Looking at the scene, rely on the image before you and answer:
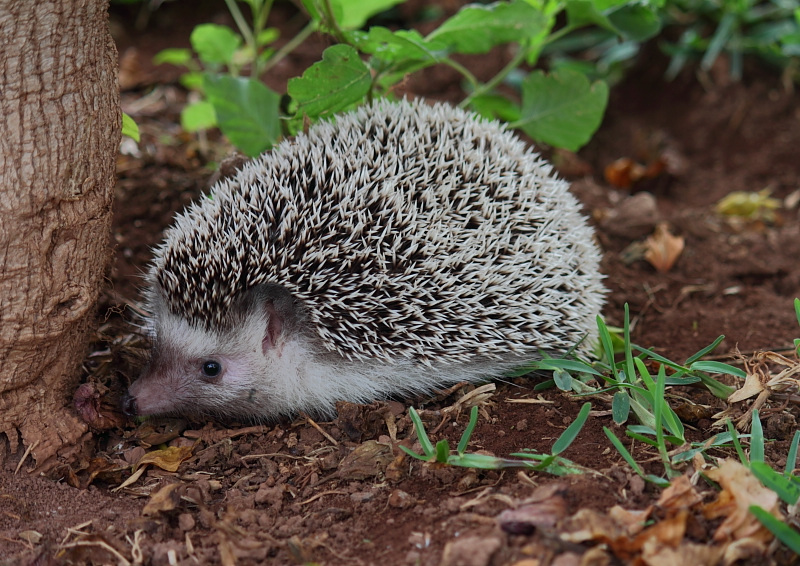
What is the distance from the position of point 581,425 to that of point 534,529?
0.65 m

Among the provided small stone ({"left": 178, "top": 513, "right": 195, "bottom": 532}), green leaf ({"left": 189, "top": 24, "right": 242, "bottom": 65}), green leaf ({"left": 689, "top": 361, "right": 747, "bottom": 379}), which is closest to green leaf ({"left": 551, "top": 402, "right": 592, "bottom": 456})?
green leaf ({"left": 689, "top": 361, "right": 747, "bottom": 379})

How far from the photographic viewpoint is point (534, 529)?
2439mm

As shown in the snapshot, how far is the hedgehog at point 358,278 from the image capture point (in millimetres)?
3518

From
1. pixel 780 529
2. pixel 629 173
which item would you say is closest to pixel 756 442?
pixel 780 529

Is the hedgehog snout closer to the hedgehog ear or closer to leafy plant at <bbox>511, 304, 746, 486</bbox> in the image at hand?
the hedgehog ear

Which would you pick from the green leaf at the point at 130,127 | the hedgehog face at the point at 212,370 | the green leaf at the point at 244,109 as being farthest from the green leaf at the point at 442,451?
the green leaf at the point at 244,109

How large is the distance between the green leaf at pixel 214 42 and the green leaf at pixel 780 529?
4452 mm

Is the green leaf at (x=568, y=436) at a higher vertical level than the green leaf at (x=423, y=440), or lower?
lower

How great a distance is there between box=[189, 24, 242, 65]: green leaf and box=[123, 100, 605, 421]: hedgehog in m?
1.70

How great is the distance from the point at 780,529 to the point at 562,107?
119 inches

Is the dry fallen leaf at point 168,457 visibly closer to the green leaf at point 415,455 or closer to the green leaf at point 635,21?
the green leaf at point 415,455

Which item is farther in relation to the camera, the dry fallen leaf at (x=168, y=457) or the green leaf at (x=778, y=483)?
the dry fallen leaf at (x=168, y=457)

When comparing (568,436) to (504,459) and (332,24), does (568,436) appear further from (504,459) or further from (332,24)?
(332,24)

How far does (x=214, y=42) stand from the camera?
17.1ft
